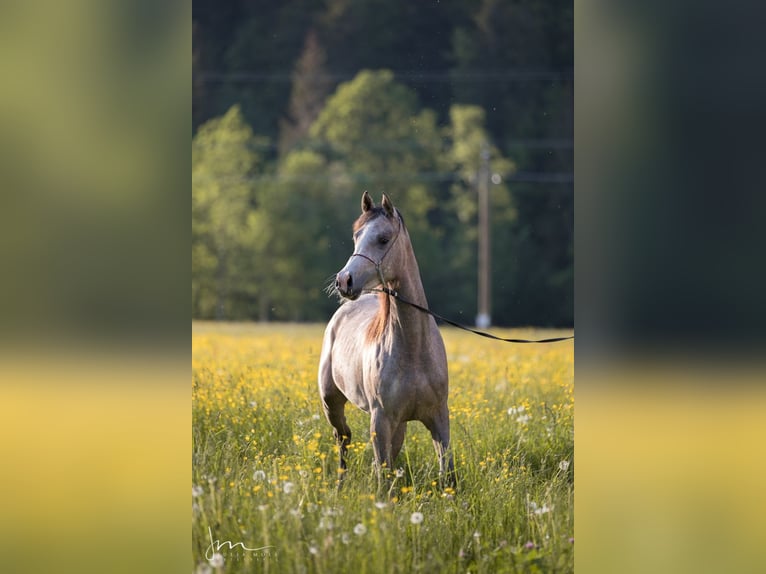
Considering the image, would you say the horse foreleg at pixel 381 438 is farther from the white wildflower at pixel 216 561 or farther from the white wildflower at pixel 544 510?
the white wildflower at pixel 216 561

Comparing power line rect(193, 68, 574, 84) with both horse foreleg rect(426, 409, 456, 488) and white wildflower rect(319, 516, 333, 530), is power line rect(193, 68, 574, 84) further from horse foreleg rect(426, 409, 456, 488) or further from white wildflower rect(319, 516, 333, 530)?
white wildflower rect(319, 516, 333, 530)

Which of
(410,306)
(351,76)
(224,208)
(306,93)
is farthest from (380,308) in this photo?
(224,208)

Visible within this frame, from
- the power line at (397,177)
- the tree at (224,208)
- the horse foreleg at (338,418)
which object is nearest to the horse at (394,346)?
the horse foreleg at (338,418)

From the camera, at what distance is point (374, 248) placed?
4.27 metres

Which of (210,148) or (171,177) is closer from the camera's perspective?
(171,177)

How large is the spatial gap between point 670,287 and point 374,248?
1.75 metres

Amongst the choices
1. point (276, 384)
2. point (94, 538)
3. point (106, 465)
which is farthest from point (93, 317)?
point (276, 384)

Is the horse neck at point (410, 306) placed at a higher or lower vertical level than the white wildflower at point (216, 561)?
higher

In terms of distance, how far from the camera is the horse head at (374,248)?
418 centimetres

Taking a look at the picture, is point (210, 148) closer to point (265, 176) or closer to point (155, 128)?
point (265, 176)

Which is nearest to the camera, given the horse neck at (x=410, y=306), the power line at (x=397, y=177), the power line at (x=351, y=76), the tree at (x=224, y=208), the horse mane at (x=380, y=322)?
the horse neck at (x=410, y=306)

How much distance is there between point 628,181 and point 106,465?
6.27ft

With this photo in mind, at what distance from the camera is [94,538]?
9.92ft

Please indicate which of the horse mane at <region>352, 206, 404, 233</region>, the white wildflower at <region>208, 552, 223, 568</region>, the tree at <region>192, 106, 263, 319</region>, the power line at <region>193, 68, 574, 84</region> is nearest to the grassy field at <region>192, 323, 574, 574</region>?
the white wildflower at <region>208, 552, 223, 568</region>
